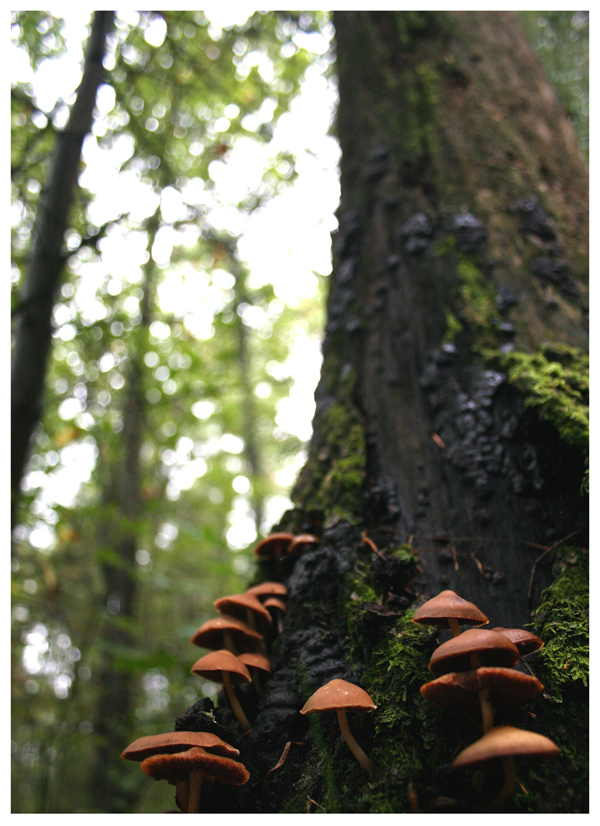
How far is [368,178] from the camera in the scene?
274 cm

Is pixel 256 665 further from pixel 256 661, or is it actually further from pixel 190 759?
pixel 190 759

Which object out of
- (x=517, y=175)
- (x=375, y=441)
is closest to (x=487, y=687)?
(x=375, y=441)

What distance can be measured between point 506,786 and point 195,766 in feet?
2.47

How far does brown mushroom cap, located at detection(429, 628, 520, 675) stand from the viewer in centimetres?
110

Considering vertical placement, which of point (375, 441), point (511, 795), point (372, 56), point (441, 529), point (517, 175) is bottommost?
point (511, 795)

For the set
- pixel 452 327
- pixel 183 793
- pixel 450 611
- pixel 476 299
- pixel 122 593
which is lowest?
pixel 122 593

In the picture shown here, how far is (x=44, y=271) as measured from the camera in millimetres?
3215

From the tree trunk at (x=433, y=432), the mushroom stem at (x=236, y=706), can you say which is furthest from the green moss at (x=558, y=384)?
the mushroom stem at (x=236, y=706)

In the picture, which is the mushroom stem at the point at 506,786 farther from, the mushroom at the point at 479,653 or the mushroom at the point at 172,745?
the mushroom at the point at 172,745

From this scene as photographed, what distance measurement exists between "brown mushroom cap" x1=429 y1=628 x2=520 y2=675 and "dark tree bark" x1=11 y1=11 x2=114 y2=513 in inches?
114

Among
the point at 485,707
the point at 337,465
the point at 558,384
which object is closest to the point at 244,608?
the point at 337,465

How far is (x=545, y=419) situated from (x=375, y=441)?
0.68 meters

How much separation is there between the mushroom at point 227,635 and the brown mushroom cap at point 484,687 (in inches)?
28.0

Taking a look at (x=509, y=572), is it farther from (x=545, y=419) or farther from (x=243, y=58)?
(x=243, y=58)
